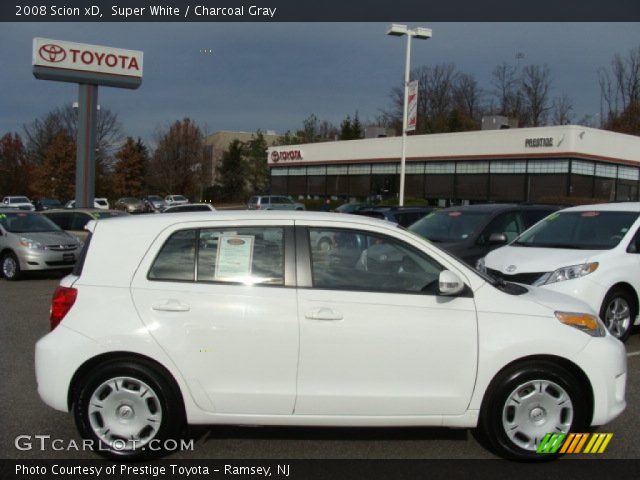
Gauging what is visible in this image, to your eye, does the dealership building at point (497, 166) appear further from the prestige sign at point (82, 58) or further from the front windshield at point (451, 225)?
the front windshield at point (451, 225)

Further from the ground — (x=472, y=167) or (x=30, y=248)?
(x=472, y=167)

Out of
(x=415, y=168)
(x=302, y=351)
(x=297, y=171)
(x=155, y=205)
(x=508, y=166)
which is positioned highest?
(x=297, y=171)

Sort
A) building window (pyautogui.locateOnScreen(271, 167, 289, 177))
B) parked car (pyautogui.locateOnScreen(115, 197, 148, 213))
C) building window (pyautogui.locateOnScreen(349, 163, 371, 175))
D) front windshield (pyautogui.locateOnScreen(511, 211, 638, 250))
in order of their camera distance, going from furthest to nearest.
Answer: building window (pyautogui.locateOnScreen(271, 167, 289, 177))
parked car (pyautogui.locateOnScreen(115, 197, 148, 213))
building window (pyautogui.locateOnScreen(349, 163, 371, 175))
front windshield (pyautogui.locateOnScreen(511, 211, 638, 250))

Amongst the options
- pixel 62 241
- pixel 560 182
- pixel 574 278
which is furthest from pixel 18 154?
pixel 574 278

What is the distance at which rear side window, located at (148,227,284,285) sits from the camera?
4.38 metres

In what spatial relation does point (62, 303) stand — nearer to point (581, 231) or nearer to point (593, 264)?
point (593, 264)

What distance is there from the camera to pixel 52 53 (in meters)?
33.5

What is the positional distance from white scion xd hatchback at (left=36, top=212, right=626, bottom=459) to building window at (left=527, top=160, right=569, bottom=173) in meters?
33.2

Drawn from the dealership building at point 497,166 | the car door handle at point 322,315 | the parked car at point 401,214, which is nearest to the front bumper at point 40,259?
the parked car at point 401,214

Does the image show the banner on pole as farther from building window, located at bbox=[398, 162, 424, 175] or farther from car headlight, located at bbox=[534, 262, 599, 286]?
building window, located at bbox=[398, 162, 424, 175]

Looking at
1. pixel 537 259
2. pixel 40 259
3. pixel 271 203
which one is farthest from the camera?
pixel 271 203

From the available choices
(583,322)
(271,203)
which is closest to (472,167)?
(271,203)

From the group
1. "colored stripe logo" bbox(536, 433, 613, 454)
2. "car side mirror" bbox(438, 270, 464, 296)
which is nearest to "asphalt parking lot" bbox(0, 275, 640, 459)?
"colored stripe logo" bbox(536, 433, 613, 454)

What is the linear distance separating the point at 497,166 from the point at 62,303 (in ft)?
121
